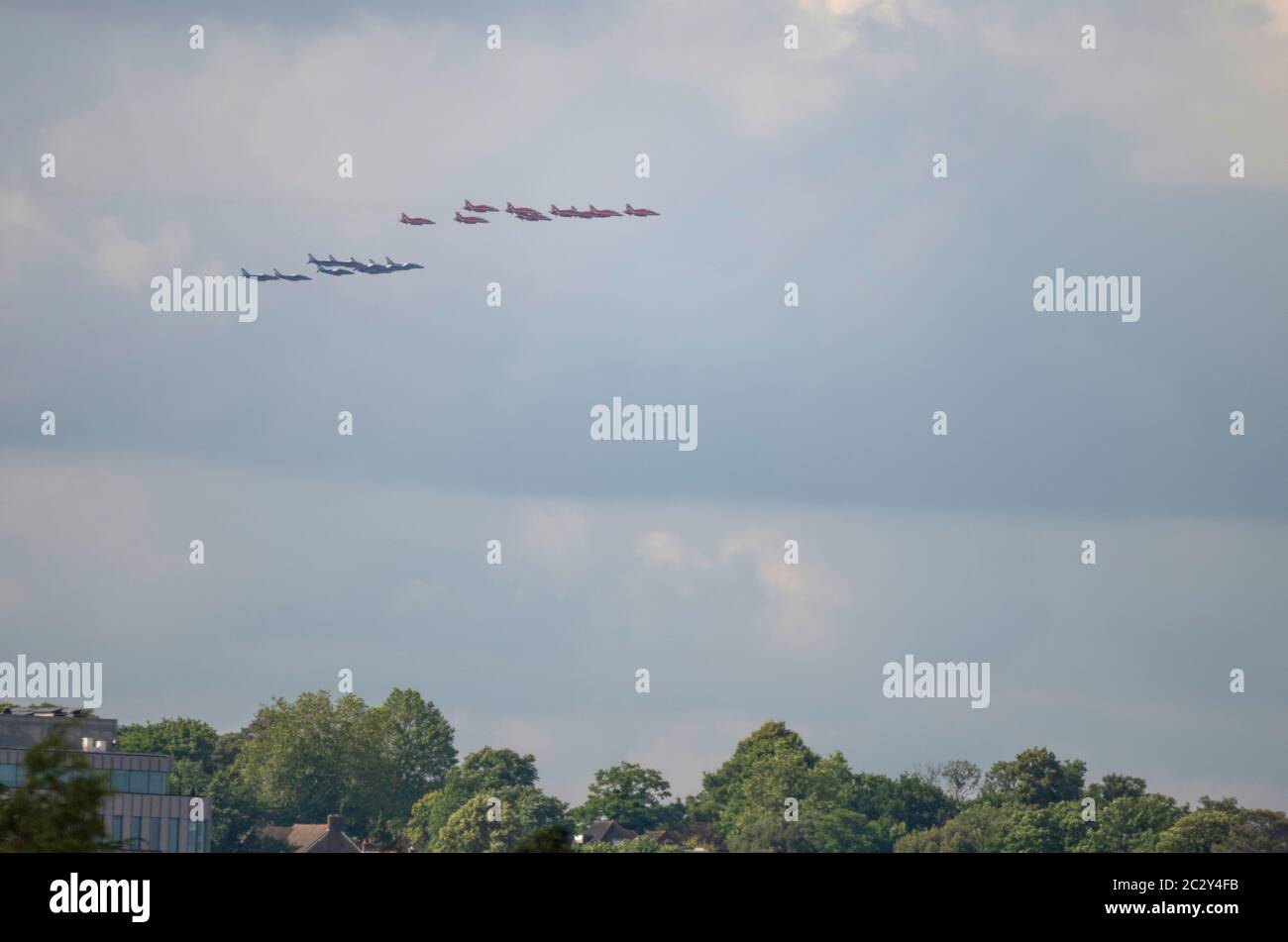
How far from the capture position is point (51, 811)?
59.0 meters

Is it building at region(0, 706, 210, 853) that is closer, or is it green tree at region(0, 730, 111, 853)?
green tree at region(0, 730, 111, 853)

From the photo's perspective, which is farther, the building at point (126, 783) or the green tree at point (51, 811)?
the building at point (126, 783)

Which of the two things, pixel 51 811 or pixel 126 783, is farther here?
pixel 126 783

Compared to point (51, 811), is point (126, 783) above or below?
above

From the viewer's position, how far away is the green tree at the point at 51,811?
2298 inches

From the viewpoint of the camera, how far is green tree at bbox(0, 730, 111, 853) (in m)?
58.4
